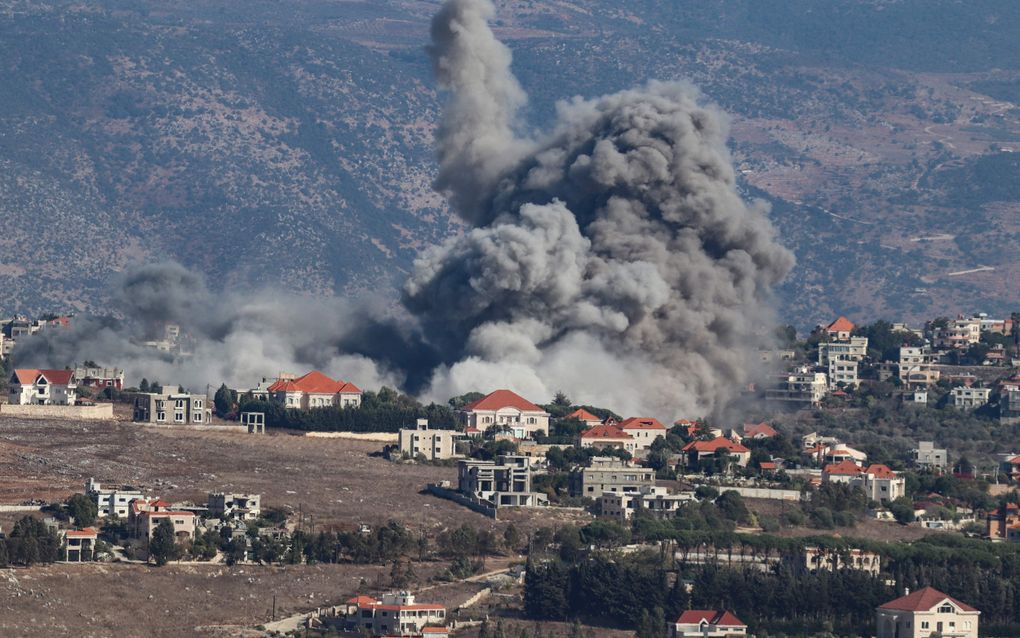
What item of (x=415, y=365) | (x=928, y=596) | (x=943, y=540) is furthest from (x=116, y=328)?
(x=928, y=596)

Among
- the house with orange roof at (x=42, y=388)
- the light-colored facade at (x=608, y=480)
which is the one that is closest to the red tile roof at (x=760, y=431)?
the light-colored facade at (x=608, y=480)

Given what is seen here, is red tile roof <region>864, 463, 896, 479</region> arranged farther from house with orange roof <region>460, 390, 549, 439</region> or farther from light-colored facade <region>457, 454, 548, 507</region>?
light-colored facade <region>457, 454, 548, 507</region>

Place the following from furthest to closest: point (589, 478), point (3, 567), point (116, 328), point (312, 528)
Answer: point (116, 328) < point (589, 478) < point (312, 528) < point (3, 567)

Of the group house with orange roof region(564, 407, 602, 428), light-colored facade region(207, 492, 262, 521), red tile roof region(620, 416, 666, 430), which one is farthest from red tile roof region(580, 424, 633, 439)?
light-colored facade region(207, 492, 262, 521)

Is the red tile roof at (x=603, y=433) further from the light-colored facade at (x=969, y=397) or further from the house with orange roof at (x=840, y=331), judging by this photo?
the house with orange roof at (x=840, y=331)

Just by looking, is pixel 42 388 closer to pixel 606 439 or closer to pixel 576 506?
pixel 606 439

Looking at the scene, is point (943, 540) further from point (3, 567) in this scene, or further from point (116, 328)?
point (116, 328)
